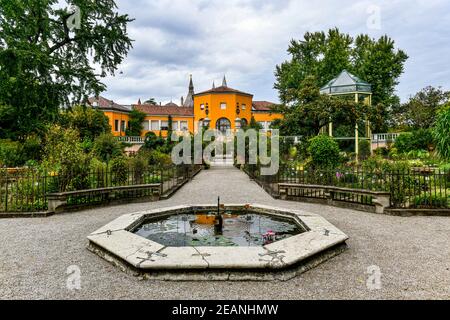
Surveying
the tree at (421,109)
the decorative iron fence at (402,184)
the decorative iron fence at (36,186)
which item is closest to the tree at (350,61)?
the tree at (421,109)

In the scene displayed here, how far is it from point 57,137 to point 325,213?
14663mm

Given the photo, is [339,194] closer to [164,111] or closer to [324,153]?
[324,153]

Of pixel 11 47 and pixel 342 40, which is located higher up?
pixel 342 40

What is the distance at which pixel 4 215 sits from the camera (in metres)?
7.34

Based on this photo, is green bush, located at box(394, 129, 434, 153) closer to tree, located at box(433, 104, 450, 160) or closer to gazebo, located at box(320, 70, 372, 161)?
gazebo, located at box(320, 70, 372, 161)

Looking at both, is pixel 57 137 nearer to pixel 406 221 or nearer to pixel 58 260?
pixel 58 260

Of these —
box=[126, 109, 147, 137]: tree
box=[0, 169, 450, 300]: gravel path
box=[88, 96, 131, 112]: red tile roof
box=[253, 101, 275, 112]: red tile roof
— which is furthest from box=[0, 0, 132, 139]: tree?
box=[253, 101, 275, 112]: red tile roof

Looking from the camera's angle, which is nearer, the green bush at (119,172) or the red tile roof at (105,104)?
the green bush at (119,172)

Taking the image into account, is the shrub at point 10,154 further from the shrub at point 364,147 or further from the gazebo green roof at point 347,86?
the shrub at point 364,147

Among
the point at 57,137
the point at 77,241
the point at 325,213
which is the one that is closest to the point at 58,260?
the point at 77,241

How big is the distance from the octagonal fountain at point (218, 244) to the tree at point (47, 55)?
48.4ft

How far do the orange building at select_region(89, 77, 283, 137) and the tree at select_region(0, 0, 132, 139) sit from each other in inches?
840

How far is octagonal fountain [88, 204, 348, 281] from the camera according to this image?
3.52m

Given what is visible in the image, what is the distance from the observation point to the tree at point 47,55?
15.6 m
